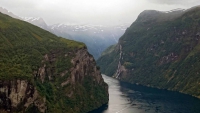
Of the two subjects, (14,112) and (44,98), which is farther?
(44,98)

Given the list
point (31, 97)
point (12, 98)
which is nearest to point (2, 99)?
point (12, 98)

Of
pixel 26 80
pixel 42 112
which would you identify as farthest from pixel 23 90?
pixel 42 112

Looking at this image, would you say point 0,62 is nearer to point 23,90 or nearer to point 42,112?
point 23,90

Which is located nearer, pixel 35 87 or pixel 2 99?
pixel 2 99

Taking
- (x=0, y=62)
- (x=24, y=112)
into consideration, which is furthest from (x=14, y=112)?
(x=0, y=62)

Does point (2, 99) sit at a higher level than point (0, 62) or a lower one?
lower

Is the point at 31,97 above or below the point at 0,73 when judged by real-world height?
below

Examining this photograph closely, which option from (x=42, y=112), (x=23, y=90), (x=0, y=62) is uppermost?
(x=0, y=62)

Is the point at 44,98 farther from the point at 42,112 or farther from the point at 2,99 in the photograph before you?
the point at 2,99
